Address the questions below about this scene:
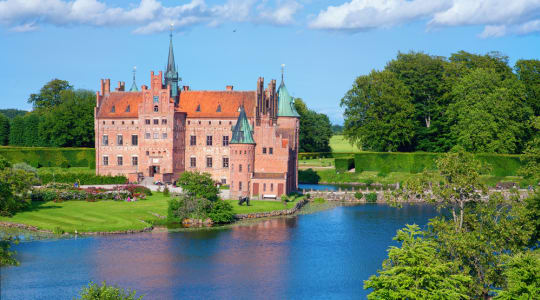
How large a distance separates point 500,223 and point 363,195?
40.9m

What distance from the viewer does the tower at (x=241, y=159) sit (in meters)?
70.9

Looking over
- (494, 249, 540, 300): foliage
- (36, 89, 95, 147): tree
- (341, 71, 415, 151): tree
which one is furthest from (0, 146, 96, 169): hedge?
(494, 249, 540, 300): foliage

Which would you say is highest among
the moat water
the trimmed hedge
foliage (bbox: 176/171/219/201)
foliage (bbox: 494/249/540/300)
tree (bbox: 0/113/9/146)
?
tree (bbox: 0/113/9/146)

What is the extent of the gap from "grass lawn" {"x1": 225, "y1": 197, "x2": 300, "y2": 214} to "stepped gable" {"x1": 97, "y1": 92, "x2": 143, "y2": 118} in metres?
22.1

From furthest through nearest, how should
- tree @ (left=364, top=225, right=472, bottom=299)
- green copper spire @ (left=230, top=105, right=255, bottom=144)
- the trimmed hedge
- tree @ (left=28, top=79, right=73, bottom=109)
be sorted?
1. tree @ (left=28, top=79, right=73, bottom=109)
2. the trimmed hedge
3. green copper spire @ (left=230, top=105, right=255, bottom=144)
4. tree @ (left=364, top=225, right=472, bottom=299)

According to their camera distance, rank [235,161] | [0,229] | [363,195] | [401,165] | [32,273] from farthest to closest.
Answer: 1. [401,165]
2. [363,195]
3. [235,161]
4. [0,229]
5. [32,273]

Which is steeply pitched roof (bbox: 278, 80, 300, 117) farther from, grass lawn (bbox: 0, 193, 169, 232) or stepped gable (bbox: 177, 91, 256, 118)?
grass lawn (bbox: 0, 193, 169, 232)

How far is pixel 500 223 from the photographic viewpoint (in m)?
36.7

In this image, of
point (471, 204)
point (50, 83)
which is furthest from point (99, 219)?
point (50, 83)

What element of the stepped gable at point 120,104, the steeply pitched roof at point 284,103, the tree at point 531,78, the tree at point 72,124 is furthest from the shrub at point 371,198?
the tree at point 72,124

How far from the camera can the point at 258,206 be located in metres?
66.1

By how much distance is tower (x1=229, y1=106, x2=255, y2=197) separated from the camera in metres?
70.9

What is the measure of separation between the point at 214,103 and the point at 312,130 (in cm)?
4937

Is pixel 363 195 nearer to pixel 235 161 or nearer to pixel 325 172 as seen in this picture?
pixel 235 161
